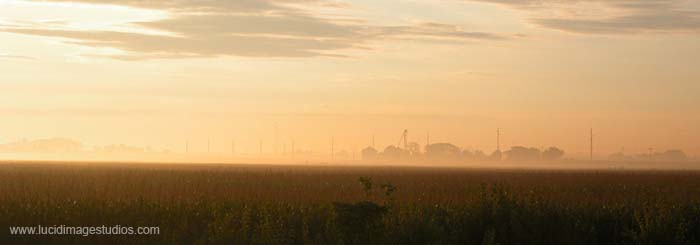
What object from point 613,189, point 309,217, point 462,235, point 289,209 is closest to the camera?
point 462,235

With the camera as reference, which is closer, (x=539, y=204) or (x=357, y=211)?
(x=357, y=211)

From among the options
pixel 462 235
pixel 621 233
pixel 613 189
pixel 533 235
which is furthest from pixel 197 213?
pixel 613 189

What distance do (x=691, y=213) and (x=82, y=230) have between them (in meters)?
15.0

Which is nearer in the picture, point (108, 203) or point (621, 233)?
point (621, 233)

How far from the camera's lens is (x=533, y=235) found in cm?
2178

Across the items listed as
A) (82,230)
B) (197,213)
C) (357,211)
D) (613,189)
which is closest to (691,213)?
(357,211)

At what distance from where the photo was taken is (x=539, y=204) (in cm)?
2419

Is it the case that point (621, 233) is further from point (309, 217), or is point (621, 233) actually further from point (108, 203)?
point (108, 203)

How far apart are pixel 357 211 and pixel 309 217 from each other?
1.81m

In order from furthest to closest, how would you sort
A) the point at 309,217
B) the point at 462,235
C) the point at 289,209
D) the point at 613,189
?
the point at 613,189
the point at 289,209
the point at 309,217
the point at 462,235

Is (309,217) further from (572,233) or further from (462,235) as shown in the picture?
(572,233)

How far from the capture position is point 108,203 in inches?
1047

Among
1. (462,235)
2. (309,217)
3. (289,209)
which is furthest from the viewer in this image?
(289,209)

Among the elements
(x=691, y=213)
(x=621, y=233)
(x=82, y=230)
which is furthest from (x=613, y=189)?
(x=82, y=230)
